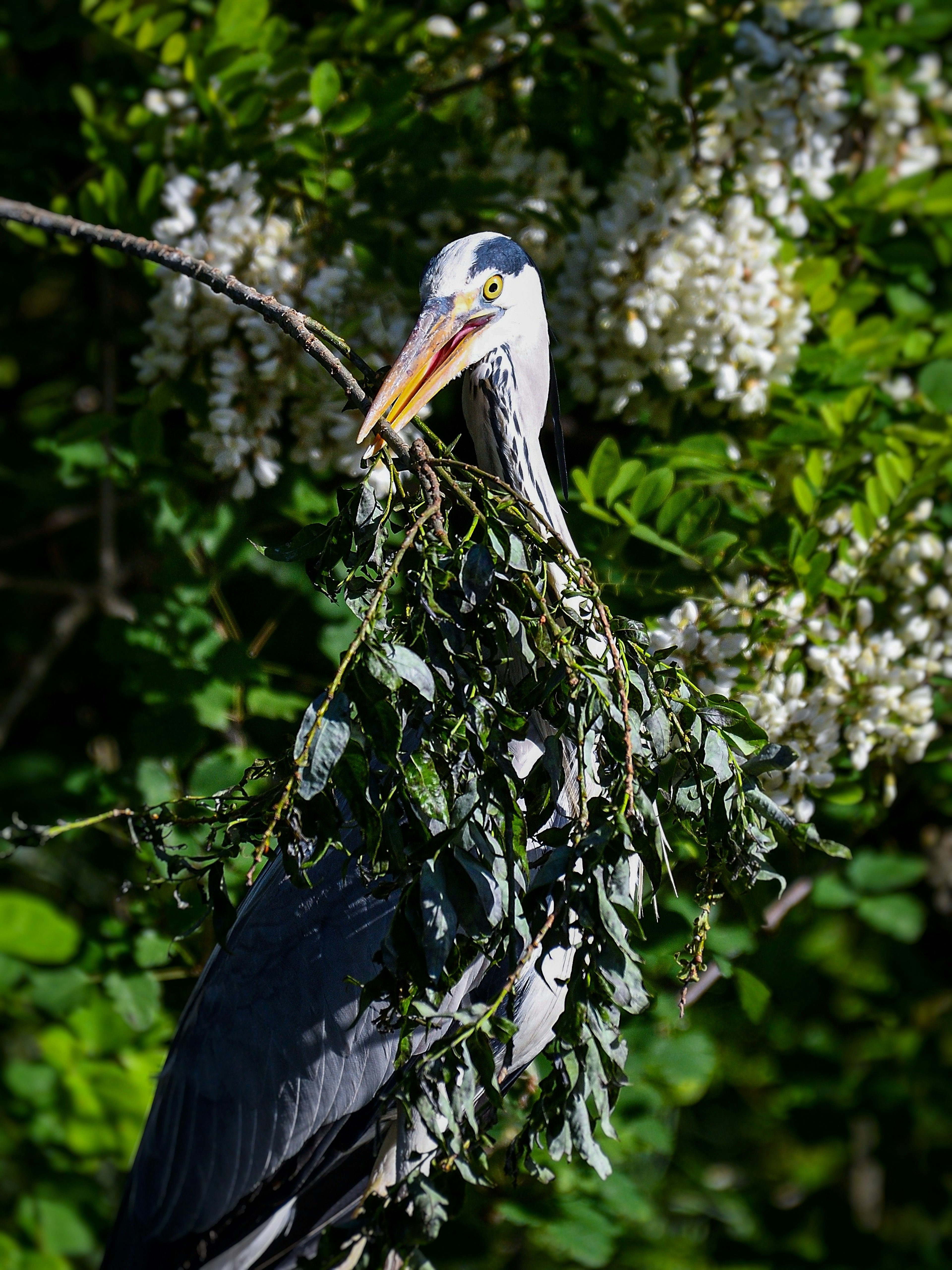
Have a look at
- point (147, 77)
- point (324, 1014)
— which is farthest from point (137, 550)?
point (324, 1014)

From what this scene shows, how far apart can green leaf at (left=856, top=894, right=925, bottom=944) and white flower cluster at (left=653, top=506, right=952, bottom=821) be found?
29 centimetres

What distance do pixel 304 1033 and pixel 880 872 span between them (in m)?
0.96

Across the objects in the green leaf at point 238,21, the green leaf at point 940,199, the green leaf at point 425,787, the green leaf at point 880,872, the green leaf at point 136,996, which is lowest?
the green leaf at point 136,996

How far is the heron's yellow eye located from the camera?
110cm

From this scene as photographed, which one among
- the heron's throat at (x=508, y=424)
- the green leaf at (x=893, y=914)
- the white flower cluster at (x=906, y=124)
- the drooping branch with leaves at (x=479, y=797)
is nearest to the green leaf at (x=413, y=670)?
the drooping branch with leaves at (x=479, y=797)

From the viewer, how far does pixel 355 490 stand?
0.80m

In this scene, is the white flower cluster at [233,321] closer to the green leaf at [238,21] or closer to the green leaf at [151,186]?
the green leaf at [151,186]

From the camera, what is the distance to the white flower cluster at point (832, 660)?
4.00 ft

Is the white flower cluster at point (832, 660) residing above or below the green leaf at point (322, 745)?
below

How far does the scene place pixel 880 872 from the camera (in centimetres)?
167

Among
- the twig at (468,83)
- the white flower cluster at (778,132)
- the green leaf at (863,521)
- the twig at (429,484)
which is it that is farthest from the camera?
the twig at (468,83)

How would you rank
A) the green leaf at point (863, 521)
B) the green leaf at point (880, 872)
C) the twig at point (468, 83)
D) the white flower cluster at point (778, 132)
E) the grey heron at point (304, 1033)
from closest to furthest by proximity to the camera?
the grey heron at point (304, 1033) < the green leaf at point (863, 521) < the white flower cluster at point (778, 132) < the twig at point (468, 83) < the green leaf at point (880, 872)

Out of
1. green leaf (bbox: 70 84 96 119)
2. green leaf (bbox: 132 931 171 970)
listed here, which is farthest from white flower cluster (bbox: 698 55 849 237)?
green leaf (bbox: 132 931 171 970)

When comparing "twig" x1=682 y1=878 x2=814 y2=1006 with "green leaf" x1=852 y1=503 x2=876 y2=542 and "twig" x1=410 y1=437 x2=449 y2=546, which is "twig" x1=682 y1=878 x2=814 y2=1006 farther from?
"twig" x1=410 y1=437 x2=449 y2=546
